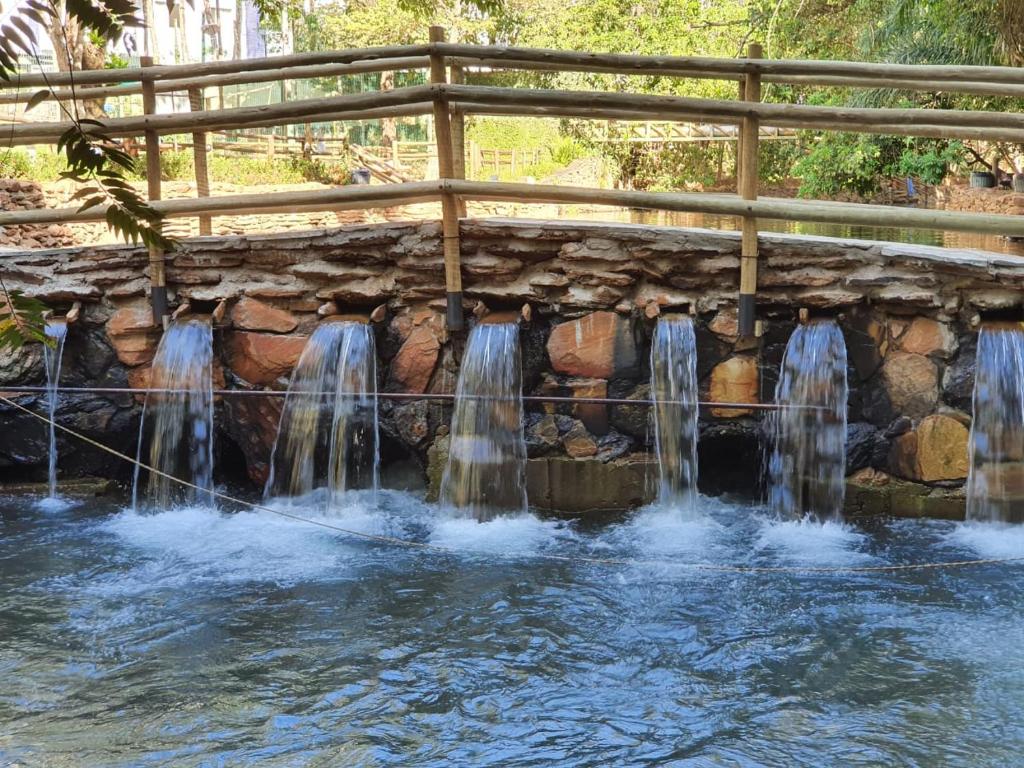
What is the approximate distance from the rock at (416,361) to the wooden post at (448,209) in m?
0.20

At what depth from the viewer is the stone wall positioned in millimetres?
6246

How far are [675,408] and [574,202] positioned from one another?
140 cm

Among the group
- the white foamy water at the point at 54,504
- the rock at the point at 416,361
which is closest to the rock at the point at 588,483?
the rock at the point at 416,361

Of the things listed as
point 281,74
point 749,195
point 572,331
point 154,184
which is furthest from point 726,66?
point 154,184

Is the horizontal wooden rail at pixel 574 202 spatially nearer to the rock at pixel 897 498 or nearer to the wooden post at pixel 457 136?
the wooden post at pixel 457 136

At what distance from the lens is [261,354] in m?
7.05

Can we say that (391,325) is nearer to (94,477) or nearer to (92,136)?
(94,477)

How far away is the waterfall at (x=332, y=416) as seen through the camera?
6.84 meters

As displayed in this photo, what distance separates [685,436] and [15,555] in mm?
3933

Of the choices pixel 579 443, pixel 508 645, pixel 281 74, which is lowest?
pixel 508 645

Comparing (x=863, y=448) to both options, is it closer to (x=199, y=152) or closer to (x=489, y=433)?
(x=489, y=433)

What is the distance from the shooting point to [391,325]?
6965 mm

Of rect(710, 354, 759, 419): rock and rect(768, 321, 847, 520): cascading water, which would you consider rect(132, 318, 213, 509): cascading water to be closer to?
rect(710, 354, 759, 419): rock

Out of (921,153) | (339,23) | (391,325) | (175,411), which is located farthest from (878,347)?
(339,23)
